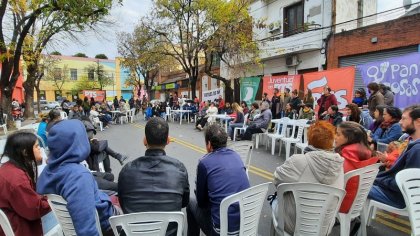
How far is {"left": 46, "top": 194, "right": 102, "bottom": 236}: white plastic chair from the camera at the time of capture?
7.46 ft

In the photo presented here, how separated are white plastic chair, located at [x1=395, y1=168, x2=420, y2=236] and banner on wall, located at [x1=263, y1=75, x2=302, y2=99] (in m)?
10.7

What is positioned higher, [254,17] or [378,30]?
[254,17]

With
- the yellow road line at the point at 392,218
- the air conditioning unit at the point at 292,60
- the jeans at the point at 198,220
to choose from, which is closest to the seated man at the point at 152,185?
the jeans at the point at 198,220

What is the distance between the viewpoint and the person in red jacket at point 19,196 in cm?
235

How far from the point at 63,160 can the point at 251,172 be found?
15.1 ft

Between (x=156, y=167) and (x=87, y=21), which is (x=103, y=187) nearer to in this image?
(x=156, y=167)

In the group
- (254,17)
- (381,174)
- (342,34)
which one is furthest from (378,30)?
(381,174)

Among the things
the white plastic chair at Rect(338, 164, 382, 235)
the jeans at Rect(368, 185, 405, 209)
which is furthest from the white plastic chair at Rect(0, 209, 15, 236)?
the jeans at Rect(368, 185, 405, 209)

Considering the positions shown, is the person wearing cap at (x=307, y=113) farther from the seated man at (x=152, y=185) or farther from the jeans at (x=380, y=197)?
the seated man at (x=152, y=185)

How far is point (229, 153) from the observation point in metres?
2.82

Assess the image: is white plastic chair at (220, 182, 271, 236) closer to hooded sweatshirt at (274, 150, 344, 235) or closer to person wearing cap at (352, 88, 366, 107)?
hooded sweatshirt at (274, 150, 344, 235)

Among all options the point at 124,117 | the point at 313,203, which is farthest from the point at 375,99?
the point at 124,117

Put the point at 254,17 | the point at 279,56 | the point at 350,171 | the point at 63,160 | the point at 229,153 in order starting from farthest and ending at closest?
the point at 254,17
the point at 279,56
the point at 350,171
the point at 229,153
the point at 63,160

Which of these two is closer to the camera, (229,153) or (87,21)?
(229,153)
